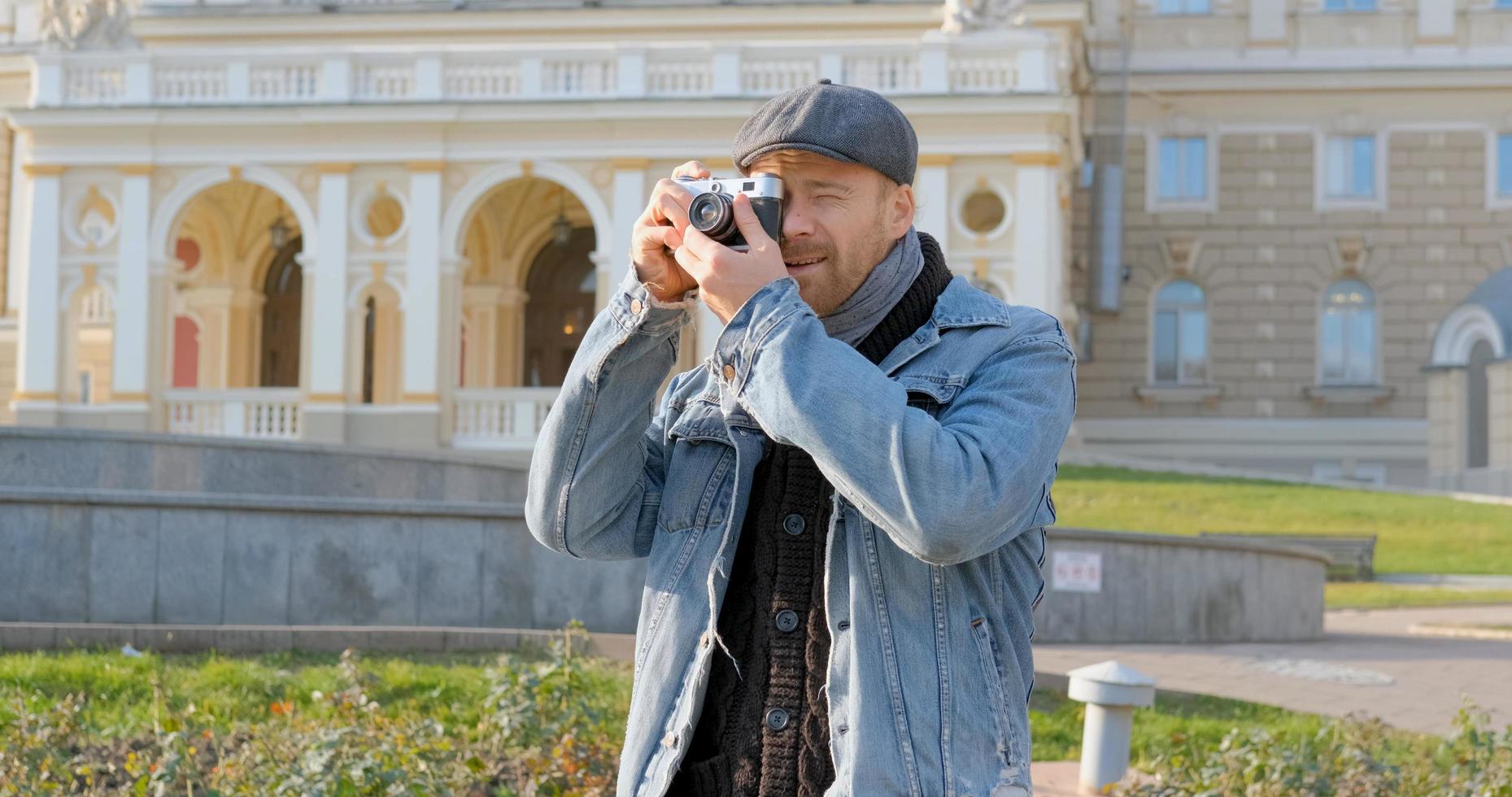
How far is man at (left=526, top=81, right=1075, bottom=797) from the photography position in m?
2.38

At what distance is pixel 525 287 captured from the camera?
107 feet

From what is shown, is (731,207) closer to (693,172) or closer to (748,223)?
(748,223)

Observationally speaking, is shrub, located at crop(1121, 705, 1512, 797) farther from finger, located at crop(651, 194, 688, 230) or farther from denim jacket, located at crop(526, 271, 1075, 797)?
finger, located at crop(651, 194, 688, 230)

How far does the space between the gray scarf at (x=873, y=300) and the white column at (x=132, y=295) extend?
25.1 m

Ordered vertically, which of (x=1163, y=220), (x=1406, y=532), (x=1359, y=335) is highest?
(x=1163, y=220)

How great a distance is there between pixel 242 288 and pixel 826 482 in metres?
30.3

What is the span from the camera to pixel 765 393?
2395 mm

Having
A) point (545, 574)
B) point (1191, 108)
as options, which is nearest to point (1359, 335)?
point (1191, 108)

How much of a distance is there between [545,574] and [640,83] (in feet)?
53.9

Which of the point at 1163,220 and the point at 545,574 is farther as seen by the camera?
the point at 1163,220

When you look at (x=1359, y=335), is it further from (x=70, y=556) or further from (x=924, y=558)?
(x=924, y=558)

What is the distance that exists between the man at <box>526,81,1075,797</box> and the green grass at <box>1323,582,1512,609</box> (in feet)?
53.3

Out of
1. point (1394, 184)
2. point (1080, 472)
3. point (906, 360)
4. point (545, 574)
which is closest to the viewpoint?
point (906, 360)

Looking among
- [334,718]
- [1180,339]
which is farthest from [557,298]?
[334,718]
